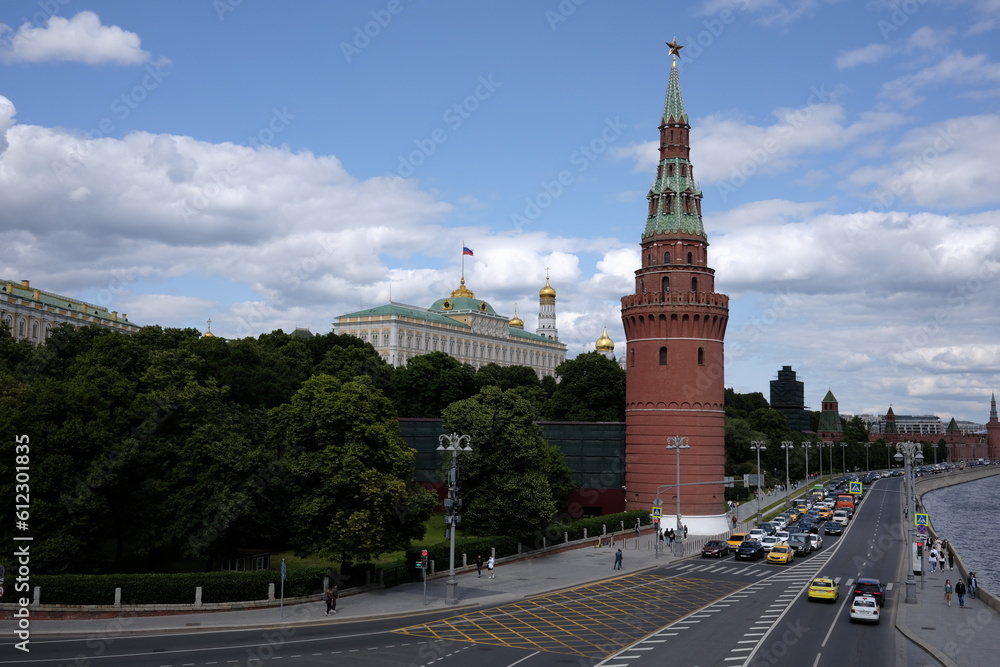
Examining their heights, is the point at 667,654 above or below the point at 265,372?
below

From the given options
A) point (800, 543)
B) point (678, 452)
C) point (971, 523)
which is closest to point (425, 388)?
point (678, 452)

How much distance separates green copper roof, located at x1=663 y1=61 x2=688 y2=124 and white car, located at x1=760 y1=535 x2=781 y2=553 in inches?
1554

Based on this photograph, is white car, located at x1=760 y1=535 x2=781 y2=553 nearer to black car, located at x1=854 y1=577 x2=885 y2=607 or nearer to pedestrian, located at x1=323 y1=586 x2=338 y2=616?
black car, located at x1=854 y1=577 x2=885 y2=607

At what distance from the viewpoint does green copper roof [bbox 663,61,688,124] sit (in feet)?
267

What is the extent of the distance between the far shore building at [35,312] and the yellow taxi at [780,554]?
9966 centimetres

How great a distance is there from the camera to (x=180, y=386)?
5309 centimetres

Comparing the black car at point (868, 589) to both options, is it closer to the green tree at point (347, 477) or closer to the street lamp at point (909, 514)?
the street lamp at point (909, 514)

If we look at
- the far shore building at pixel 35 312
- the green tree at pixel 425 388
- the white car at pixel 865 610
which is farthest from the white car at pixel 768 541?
the far shore building at pixel 35 312

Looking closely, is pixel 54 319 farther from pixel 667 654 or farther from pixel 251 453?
pixel 667 654

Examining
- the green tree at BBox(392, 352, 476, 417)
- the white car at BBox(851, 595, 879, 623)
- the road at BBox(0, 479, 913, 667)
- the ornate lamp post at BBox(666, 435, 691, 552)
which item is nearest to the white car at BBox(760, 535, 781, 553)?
the ornate lamp post at BBox(666, 435, 691, 552)

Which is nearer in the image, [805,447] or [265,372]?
[265,372]

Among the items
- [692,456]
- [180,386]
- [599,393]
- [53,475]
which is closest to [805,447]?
[599,393]

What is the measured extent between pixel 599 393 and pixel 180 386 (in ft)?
190

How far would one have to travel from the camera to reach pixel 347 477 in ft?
144
